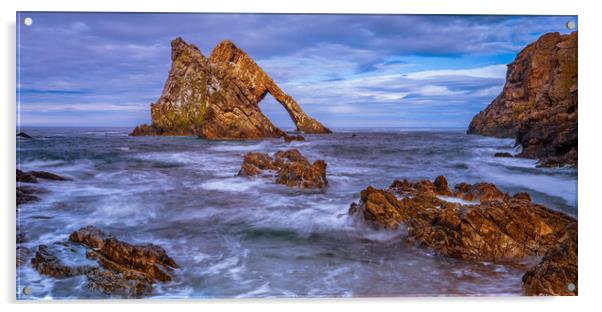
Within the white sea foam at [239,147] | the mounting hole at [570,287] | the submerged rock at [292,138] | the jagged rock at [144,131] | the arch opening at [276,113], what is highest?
the arch opening at [276,113]

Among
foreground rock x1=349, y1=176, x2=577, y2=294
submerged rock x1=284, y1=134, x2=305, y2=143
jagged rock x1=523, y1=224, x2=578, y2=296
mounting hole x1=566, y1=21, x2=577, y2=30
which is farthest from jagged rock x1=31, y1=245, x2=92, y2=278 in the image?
mounting hole x1=566, y1=21, x2=577, y2=30

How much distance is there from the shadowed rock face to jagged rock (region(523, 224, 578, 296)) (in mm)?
2143

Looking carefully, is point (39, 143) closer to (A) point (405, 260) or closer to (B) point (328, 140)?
(B) point (328, 140)

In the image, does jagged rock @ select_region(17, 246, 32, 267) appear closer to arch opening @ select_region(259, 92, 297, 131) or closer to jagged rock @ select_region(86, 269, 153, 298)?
jagged rock @ select_region(86, 269, 153, 298)

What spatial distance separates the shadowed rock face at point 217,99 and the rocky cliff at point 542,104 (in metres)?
1.63

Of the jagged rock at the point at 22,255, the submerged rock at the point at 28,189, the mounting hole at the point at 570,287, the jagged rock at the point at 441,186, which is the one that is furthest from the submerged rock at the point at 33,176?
the mounting hole at the point at 570,287

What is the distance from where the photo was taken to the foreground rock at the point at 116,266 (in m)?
3.47

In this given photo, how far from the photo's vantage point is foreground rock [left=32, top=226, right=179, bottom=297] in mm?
3475

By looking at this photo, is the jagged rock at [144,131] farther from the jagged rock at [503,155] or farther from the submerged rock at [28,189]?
the jagged rock at [503,155]

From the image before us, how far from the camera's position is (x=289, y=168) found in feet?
13.8

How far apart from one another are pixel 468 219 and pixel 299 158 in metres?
1.61

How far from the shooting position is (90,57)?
12.8 feet
